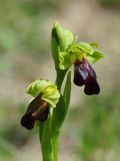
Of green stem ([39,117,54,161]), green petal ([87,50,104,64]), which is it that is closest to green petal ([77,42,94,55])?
green petal ([87,50,104,64])

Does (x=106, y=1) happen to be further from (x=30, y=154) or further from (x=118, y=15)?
(x=30, y=154)

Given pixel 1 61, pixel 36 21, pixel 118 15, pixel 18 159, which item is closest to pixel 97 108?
pixel 18 159

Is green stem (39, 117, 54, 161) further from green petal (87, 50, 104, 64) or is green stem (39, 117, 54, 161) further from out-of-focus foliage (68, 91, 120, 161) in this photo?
out-of-focus foliage (68, 91, 120, 161)

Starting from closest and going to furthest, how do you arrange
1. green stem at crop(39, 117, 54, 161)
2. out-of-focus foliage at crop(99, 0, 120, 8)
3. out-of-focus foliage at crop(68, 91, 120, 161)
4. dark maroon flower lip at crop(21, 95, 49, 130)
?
1. dark maroon flower lip at crop(21, 95, 49, 130)
2. green stem at crop(39, 117, 54, 161)
3. out-of-focus foliage at crop(68, 91, 120, 161)
4. out-of-focus foliage at crop(99, 0, 120, 8)

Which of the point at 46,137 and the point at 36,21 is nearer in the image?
the point at 46,137

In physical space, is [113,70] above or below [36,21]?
below

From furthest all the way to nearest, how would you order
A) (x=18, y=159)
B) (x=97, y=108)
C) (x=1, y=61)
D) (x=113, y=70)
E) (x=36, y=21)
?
(x=36, y=21) < (x=113, y=70) < (x=1, y=61) < (x=97, y=108) < (x=18, y=159)
